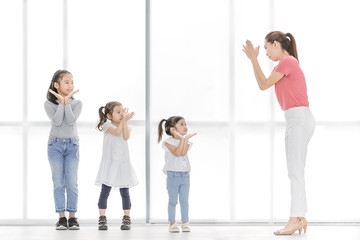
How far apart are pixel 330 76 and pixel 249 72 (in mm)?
624

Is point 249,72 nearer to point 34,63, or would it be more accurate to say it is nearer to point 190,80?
point 190,80

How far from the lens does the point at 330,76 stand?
450cm

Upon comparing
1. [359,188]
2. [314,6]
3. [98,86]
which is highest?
[314,6]

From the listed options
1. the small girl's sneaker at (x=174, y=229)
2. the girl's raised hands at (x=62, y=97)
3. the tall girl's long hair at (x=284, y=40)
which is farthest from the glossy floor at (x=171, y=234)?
the tall girl's long hair at (x=284, y=40)

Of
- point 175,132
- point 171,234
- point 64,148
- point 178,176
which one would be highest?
point 175,132

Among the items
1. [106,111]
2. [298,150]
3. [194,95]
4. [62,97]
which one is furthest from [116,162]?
[298,150]

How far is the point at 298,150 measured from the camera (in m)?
3.70

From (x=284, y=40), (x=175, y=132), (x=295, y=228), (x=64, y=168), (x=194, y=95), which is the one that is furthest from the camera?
(x=194, y=95)

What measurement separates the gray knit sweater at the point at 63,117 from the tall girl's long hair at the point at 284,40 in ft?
4.57

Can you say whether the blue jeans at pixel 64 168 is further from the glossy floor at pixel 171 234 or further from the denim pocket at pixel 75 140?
the glossy floor at pixel 171 234

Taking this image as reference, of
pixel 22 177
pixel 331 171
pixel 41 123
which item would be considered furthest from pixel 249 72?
pixel 22 177

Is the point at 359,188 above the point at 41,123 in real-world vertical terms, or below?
below

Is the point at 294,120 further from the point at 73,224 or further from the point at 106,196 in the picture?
the point at 73,224

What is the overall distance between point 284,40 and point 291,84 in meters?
0.32
